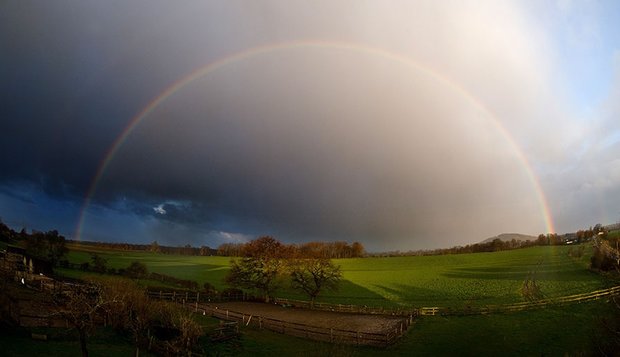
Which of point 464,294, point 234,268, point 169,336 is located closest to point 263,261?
point 234,268

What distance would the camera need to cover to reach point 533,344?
35188 millimetres

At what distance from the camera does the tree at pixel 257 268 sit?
6912 cm

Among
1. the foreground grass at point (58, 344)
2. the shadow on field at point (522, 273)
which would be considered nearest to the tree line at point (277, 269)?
the shadow on field at point (522, 273)

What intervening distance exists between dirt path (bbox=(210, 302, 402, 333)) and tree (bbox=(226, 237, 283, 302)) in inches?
270

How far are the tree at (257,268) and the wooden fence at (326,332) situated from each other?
18704 millimetres

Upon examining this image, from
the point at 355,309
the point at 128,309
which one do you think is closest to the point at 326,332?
the point at 355,309

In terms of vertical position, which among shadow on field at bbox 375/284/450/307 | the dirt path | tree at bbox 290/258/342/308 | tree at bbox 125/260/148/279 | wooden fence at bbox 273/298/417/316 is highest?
tree at bbox 290/258/342/308

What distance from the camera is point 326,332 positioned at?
42.8 metres

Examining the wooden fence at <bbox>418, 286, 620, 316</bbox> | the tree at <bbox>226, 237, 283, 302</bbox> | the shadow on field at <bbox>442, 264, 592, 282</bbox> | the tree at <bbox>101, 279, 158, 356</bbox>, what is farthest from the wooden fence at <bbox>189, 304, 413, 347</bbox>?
the shadow on field at <bbox>442, 264, 592, 282</bbox>

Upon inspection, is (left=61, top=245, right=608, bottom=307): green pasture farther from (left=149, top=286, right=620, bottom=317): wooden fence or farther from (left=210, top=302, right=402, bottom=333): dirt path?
(left=210, top=302, right=402, bottom=333): dirt path

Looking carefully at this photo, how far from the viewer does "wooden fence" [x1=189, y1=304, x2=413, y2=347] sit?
3738 cm

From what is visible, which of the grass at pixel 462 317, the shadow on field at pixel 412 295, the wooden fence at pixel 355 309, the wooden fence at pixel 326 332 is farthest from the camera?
the shadow on field at pixel 412 295

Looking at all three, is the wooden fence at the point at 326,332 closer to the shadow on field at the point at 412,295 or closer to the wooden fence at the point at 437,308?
the wooden fence at the point at 437,308

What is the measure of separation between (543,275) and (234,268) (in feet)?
190
